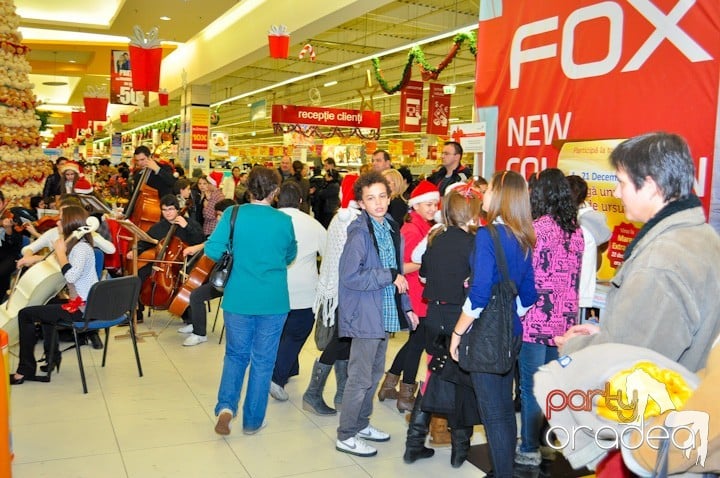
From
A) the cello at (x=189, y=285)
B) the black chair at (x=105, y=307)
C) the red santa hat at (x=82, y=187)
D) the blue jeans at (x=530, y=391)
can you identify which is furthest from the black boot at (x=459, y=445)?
the red santa hat at (x=82, y=187)

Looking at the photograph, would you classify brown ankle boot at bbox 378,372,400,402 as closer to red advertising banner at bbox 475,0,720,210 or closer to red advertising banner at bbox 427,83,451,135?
red advertising banner at bbox 475,0,720,210

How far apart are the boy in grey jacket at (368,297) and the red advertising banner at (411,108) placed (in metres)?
11.3

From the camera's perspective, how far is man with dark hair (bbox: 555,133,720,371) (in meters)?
1.58

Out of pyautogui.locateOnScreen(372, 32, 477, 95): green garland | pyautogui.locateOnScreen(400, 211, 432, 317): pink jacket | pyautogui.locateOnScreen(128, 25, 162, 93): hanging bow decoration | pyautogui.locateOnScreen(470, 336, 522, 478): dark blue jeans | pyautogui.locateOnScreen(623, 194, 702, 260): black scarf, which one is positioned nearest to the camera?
pyautogui.locateOnScreen(623, 194, 702, 260): black scarf

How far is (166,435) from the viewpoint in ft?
12.7

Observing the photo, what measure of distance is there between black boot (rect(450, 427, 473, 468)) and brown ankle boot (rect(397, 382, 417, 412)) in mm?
833

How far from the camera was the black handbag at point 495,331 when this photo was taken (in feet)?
9.48

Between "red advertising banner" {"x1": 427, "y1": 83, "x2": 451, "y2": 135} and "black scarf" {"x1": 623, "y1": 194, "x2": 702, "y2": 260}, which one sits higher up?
"red advertising banner" {"x1": 427, "y1": 83, "x2": 451, "y2": 135}

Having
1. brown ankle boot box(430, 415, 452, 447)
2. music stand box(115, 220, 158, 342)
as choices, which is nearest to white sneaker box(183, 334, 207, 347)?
music stand box(115, 220, 158, 342)

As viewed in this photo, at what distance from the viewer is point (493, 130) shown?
5266mm

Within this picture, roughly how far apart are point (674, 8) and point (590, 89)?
730mm

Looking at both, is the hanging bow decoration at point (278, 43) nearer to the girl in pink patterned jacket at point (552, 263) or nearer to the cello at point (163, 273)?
the cello at point (163, 273)

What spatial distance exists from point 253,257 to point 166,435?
121cm

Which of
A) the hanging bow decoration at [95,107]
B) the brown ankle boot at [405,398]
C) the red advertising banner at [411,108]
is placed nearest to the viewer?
the brown ankle boot at [405,398]
